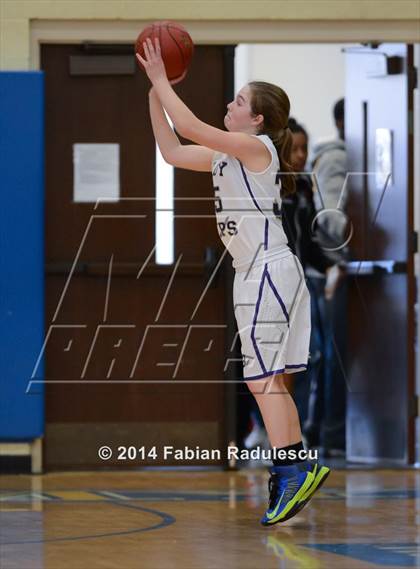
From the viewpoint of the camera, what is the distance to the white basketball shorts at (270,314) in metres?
4.73

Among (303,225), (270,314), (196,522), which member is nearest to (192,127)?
(270,314)

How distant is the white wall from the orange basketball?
6664 millimetres

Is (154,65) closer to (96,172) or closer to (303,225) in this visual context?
(96,172)

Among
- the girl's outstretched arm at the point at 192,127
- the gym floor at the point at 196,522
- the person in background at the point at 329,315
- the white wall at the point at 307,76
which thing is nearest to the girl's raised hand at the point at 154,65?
the girl's outstretched arm at the point at 192,127

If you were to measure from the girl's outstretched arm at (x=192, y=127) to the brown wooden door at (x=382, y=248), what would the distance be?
2.28 meters

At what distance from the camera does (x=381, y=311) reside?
707 cm

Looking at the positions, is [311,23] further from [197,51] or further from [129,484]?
[129,484]

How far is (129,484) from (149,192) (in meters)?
1.42

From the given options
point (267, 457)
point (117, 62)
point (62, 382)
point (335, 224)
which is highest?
point (117, 62)

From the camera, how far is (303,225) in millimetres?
7125

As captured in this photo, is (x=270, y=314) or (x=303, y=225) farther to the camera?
(x=303, y=225)

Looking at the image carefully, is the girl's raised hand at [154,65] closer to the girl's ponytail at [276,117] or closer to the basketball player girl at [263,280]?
the basketball player girl at [263,280]

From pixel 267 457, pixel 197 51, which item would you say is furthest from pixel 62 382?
pixel 197 51

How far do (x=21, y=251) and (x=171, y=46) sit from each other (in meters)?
1.93
